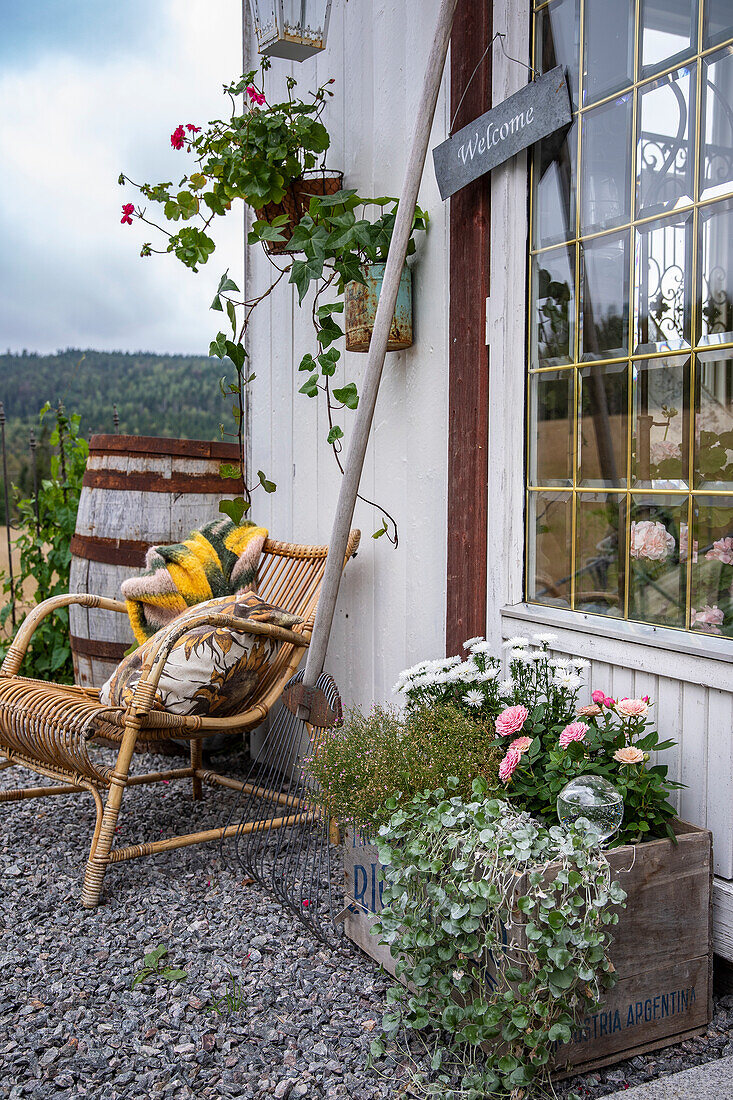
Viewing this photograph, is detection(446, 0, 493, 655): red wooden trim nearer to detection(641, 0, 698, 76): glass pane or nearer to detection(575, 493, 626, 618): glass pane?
detection(575, 493, 626, 618): glass pane

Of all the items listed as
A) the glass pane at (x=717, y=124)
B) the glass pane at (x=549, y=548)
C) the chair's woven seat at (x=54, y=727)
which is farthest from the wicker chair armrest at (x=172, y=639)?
the glass pane at (x=717, y=124)

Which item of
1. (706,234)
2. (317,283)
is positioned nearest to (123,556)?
(317,283)

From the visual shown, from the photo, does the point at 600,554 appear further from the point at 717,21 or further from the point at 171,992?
the point at 171,992

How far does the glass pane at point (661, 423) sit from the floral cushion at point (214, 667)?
42.7 inches

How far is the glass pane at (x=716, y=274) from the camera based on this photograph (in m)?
1.39

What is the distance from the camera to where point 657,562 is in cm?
156

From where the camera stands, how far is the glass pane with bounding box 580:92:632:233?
5.25ft

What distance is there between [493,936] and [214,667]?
116cm

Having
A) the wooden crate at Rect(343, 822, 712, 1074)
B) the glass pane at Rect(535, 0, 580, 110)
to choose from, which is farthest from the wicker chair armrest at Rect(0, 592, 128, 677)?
the glass pane at Rect(535, 0, 580, 110)

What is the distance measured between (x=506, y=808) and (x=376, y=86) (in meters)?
2.07

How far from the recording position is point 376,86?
7.93 feet

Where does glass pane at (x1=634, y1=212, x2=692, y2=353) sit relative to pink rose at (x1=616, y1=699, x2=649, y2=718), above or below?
above

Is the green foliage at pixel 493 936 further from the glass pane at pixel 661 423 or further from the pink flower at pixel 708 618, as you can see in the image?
the glass pane at pixel 661 423

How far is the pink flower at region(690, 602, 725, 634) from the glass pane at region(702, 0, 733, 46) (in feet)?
2.86
